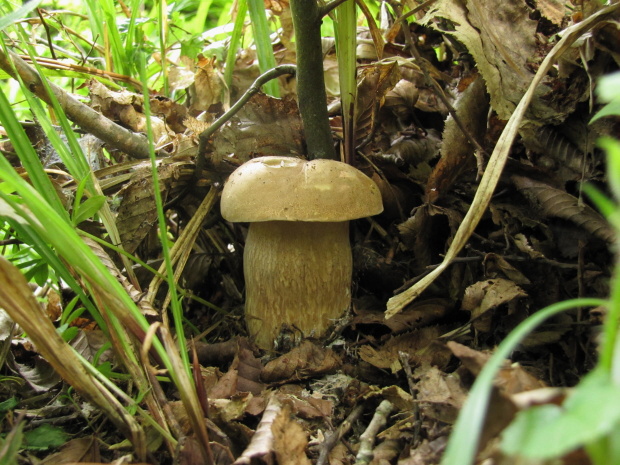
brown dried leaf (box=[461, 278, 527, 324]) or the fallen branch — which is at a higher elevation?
the fallen branch

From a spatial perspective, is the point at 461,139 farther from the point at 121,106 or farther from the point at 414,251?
the point at 121,106

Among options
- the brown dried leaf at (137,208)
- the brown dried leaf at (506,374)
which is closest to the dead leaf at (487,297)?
the brown dried leaf at (506,374)

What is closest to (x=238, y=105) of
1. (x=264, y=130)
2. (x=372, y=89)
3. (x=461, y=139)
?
(x=264, y=130)

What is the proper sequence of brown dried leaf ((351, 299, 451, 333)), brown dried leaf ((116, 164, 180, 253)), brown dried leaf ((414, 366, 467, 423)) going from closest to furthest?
brown dried leaf ((414, 366, 467, 423)) < brown dried leaf ((351, 299, 451, 333)) < brown dried leaf ((116, 164, 180, 253))

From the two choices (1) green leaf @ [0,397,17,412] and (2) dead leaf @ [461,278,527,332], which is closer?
(1) green leaf @ [0,397,17,412]

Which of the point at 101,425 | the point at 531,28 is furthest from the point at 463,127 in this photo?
the point at 101,425

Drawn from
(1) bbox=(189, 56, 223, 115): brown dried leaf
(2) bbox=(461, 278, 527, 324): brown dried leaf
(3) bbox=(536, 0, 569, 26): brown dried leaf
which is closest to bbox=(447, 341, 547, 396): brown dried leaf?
(2) bbox=(461, 278, 527, 324): brown dried leaf

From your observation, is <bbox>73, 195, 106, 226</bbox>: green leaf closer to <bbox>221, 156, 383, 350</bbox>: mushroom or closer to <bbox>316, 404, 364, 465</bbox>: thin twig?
<bbox>221, 156, 383, 350</bbox>: mushroom
